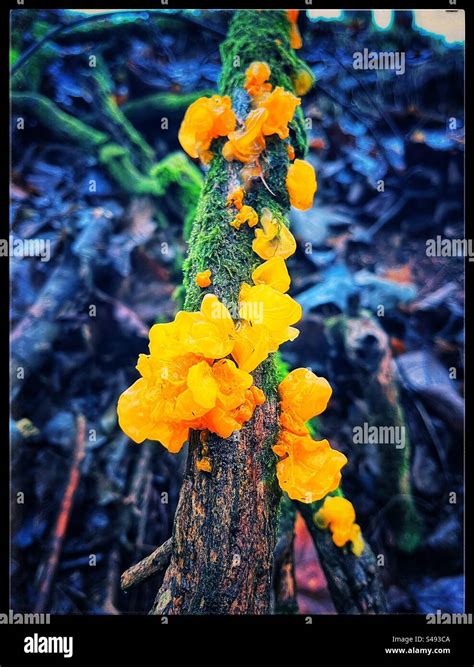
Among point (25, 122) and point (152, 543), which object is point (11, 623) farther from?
point (25, 122)

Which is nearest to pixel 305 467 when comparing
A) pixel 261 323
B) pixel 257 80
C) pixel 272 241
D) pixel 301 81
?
pixel 261 323

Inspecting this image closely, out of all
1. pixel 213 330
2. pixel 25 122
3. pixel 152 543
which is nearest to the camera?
pixel 213 330

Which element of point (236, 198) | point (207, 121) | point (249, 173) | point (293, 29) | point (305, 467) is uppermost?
point (293, 29)

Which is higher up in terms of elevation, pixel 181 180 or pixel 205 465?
pixel 181 180

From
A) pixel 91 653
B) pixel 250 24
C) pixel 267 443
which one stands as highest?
pixel 250 24

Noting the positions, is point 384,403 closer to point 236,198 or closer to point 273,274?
point 273,274

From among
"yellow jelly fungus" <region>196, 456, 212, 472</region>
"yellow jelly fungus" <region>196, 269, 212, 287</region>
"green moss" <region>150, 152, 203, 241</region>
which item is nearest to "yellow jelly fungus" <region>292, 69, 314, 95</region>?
"green moss" <region>150, 152, 203, 241</region>

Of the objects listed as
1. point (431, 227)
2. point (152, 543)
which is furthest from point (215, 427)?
point (431, 227)

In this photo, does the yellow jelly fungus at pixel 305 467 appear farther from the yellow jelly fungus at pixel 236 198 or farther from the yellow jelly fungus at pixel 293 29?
the yellow jelly fungus at pixel 293 29
